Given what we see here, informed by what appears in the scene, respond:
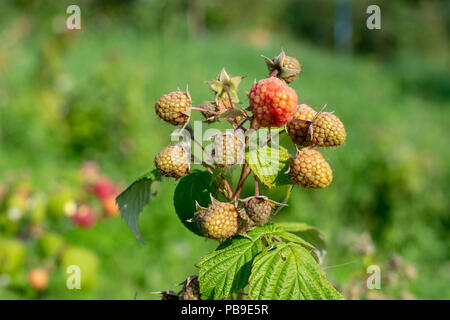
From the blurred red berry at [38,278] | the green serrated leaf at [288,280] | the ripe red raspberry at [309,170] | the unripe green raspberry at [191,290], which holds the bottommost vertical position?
the blurred red berry at [38,278]

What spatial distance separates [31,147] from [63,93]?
943 millimetres

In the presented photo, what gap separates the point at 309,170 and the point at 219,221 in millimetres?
175

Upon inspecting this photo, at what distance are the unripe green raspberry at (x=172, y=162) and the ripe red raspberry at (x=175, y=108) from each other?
0.18ft

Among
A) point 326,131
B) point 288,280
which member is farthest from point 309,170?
point 288,280

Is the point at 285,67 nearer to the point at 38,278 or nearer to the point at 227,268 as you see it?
the point at 227,268

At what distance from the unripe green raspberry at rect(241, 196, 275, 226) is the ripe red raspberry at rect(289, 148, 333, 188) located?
2.6 inches

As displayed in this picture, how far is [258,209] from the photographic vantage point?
750 mm

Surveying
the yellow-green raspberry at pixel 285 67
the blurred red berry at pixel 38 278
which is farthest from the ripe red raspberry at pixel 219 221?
the blurred red berry at pixel 38 278

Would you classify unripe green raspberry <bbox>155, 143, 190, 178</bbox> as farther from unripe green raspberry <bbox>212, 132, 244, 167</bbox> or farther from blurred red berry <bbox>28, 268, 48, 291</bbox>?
blurred red berry <bbox>28, 268, 48, 291</bbox>

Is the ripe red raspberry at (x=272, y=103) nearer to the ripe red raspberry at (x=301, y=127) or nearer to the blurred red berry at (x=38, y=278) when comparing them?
the ripe red raspberry at (x=301, y=127)

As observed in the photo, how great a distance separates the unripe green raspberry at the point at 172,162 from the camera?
765mm

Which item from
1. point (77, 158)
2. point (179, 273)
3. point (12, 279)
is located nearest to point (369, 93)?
point (77, 158)

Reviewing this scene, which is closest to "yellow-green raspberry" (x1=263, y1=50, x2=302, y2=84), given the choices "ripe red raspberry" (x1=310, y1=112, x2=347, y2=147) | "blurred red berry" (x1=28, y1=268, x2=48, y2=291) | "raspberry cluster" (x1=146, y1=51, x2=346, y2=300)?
"raspberry cluster" (x1=146, y1=51, x2=346, y2=300)
